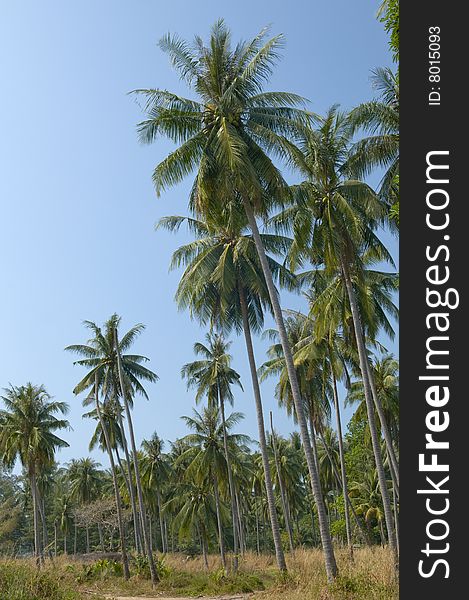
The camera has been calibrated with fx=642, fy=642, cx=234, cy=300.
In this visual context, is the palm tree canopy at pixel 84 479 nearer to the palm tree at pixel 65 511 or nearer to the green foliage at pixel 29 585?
the palm tree at pixel 65 511

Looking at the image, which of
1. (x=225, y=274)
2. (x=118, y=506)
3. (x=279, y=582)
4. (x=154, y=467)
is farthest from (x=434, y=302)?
(x=154, y=467)

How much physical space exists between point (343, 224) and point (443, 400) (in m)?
14.2

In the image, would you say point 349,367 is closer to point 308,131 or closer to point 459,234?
point 308,131

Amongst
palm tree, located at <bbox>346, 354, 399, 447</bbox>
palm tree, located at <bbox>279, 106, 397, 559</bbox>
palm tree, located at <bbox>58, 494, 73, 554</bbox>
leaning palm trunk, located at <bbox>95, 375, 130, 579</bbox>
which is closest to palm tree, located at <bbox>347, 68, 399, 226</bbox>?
palm tree, located at <bbox>279, 106, 397, 559</bbox>

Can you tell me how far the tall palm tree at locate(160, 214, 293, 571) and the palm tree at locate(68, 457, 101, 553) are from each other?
40.5 m

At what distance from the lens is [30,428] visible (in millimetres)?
37375

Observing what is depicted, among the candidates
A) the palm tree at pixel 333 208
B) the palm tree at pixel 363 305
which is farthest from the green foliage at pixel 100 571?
the palm tree at pixel 333 208

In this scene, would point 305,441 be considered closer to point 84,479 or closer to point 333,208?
point 333,208

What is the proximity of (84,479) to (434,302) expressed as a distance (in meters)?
60.9

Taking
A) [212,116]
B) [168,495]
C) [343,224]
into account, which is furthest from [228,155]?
[168,495]

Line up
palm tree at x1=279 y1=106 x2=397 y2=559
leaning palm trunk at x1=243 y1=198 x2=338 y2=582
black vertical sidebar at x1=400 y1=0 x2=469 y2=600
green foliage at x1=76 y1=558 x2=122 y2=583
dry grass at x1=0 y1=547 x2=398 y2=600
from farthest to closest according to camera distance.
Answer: green foliage at x1=76 y1=558 x2=122 y2=583, palm tree at x1=279 y1=106 x2=397 y2=559, leaning palm trunk at x1=243 y1=198 x2=338 y2=582, dry grass at x1=0 y1=547 x2=398 y2=600, black vertical sidebar at x1=400 y1=0 x2=469 y2=600

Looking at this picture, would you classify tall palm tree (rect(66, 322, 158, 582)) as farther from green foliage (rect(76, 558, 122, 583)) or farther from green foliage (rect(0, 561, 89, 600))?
green foliage (rect(0, 561, 89, 600))

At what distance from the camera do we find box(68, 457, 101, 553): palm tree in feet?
199

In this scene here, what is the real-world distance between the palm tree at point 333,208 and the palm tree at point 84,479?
46810mm
